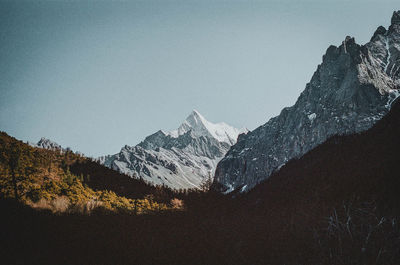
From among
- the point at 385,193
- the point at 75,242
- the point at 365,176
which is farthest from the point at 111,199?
the point at 365,176

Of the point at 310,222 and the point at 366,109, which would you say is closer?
the point at 310,222

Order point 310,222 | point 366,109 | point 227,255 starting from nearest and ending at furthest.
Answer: point 227,255 < point 310,222 < point 366,109

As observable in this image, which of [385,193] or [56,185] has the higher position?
[56,185]

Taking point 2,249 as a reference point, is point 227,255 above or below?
below

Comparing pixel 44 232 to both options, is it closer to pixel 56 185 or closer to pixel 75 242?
pixel 75 242

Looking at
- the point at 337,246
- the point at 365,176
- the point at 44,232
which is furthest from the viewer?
the point at 365,176

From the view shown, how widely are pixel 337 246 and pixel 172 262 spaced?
13.2 m

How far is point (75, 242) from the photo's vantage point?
11.1 m

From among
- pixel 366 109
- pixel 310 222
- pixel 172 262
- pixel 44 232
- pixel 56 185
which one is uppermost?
pixel 366 109

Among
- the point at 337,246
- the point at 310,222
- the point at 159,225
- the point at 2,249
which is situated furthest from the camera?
the point at 310,222

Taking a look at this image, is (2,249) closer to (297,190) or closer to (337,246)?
(337,246)

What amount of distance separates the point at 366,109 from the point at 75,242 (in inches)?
8786

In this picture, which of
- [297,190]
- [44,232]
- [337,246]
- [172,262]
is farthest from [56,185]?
[297,190]

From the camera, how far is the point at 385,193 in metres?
28.0
